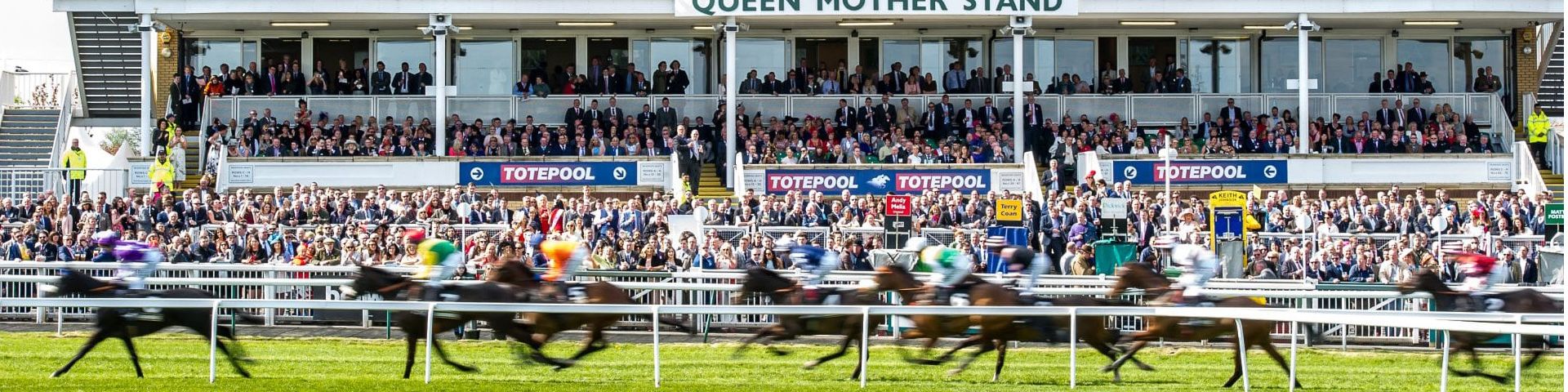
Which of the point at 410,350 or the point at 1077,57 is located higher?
the point at 1077,57

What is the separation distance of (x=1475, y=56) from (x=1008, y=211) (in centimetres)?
1543

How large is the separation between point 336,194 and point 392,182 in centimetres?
396

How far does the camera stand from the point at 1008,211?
72.3ft

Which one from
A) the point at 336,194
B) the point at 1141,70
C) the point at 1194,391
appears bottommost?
the point at 1194,391

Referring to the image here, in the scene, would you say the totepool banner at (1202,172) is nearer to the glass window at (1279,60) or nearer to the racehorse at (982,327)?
the glass window at (1279,60)

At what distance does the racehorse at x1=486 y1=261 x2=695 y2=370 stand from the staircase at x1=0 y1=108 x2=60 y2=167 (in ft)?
65.5

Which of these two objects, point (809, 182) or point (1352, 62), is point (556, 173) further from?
point (1352, 62)

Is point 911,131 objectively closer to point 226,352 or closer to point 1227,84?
point 1227,84

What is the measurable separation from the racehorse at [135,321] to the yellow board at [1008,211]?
10730 mm

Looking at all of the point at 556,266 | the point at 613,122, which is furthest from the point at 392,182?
the point at 556,266

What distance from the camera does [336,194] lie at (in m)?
23.3

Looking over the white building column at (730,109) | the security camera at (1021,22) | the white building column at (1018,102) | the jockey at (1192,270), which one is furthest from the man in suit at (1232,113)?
the jockey at (1192,270)

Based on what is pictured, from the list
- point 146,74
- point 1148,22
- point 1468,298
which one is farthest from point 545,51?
point 1468,298

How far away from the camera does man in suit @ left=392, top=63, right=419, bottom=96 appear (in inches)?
1222
